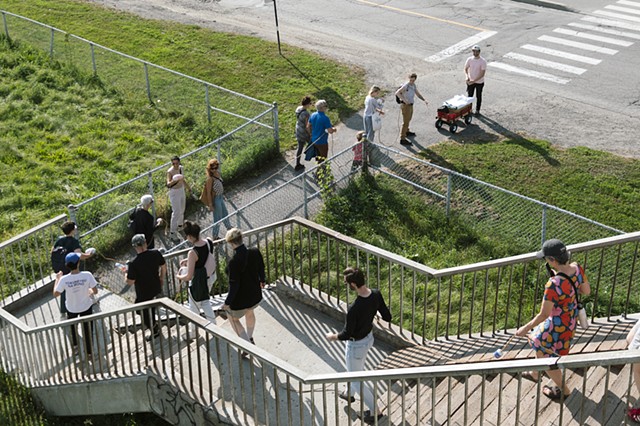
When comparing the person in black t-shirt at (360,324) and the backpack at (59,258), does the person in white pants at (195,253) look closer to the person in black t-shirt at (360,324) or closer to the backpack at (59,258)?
the person in black t-shirt at (360,324)

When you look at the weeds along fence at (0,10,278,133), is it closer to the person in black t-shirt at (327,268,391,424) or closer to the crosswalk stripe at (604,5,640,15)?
the person in black t-shirt at (327,268,391,424)

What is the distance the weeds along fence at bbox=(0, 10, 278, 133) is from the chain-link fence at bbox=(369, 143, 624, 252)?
3.19 meters

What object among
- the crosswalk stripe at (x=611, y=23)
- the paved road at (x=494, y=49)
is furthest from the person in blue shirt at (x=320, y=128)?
the crosswalk stripe at (x=611, y=23)

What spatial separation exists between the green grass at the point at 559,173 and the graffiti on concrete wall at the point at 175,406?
8.59 metres

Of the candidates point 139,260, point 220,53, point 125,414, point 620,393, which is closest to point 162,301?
point 139,260

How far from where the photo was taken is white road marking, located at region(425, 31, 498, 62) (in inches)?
880

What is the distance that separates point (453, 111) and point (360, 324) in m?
10.6

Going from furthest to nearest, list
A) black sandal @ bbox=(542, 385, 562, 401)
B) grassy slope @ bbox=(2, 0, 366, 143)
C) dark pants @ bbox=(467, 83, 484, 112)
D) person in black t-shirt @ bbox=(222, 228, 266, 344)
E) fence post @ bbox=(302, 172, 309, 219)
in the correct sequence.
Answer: grassy slope @ bbox=(2, 0, 366, 143), dark pants @ bbox=(467, 83, 484, 112), fence post @ bbox=(302, 172, 309, 219), person in black t-shirt @ bbox=(222, 228, 266, 344), black sandal @ bbox=(542, 385, 562, 401)

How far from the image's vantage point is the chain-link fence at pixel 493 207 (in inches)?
517

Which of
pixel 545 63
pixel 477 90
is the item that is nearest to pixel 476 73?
pixel 477 90

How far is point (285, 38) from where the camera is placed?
78.9ft

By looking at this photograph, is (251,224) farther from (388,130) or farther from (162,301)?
(162,301)

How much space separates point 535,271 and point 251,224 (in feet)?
16.0

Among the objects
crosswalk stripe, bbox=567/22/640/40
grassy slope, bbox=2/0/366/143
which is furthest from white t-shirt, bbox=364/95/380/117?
crosswalk stripe, bbox=567/22/640/40
